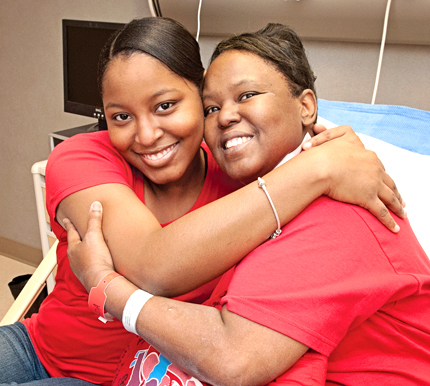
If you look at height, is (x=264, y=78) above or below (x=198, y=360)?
above

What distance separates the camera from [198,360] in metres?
0.69

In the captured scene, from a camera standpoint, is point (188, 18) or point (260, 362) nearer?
point (260, 362)

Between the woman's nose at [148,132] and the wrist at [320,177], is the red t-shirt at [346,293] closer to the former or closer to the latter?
the wrist at [320,177]

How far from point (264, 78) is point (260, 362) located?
550mm

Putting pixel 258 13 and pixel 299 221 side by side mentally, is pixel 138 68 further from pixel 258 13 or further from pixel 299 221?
pixel 258 13

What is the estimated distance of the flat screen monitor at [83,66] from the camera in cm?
213

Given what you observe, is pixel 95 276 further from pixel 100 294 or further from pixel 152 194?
pixel 152 194

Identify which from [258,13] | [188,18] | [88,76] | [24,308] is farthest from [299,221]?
[88,76]

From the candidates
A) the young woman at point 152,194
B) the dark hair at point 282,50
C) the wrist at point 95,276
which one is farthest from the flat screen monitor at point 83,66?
the wrist at point 95,276

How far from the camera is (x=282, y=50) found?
94 cm

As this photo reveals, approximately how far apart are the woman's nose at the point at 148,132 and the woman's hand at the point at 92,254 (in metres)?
0.17

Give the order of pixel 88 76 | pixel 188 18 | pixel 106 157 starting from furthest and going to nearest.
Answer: pixel 88 76 → pixel 188 18 → pixel 106 157

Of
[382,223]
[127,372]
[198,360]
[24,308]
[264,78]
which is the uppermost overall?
[264,78]

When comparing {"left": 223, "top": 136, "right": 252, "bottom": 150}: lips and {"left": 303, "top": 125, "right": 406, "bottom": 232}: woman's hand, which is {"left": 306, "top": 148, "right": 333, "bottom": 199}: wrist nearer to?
{"left": 303, "top": 125, "right": 406, "bottom": 232}: woman's hand
